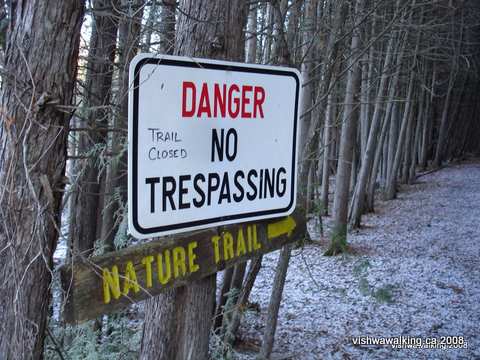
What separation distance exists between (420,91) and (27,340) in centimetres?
2211

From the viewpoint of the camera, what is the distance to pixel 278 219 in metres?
2.38

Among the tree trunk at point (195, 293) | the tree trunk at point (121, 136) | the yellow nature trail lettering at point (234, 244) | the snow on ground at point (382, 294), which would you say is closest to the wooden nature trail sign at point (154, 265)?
the yellow nature trail lettering at point (234, 244)

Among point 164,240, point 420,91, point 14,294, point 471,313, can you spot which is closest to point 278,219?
point 164,240

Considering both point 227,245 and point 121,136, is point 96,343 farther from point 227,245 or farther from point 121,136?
point 227,245

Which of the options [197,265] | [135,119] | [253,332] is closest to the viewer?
[135,119]

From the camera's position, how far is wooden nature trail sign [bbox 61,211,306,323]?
1.64 m

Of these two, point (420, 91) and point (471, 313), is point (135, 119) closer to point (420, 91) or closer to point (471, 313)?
point (471, 313)

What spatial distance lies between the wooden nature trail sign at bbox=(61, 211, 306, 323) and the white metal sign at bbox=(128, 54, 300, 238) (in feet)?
0.26

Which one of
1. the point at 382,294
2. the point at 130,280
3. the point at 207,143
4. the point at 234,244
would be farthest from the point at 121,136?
the point at 382,294

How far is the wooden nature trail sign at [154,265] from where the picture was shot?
1.64 m

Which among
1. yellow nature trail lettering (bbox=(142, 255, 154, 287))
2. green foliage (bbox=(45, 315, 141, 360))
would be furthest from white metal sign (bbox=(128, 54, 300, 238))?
green foliage (bbox=(45, 315, 141, 360))

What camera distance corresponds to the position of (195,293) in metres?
2.26

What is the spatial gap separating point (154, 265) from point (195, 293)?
0.44 metres

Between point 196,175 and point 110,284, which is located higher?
point 196,175
